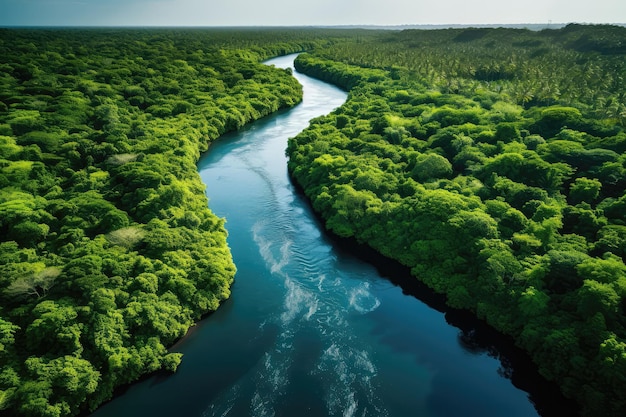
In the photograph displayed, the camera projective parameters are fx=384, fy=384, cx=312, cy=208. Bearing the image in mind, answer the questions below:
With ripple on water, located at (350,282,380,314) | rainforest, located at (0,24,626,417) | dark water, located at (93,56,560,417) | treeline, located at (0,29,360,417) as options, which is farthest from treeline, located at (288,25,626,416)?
treeline, located at (0,29,360,417)

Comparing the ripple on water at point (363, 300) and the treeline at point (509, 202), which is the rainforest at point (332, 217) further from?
the ripple on water at point (363, 300)

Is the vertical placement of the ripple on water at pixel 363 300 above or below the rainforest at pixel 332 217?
below

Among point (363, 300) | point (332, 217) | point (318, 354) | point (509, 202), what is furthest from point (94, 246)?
point (509, 202)

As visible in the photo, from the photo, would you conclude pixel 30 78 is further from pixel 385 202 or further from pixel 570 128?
pixel 570 128

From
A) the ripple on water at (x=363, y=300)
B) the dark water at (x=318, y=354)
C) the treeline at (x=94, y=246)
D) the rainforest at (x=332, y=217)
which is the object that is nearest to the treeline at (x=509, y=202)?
the rainforest at (x=332, y=217)

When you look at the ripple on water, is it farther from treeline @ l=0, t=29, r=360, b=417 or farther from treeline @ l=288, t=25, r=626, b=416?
treeline @ l=0, t=29, r=360, b=417

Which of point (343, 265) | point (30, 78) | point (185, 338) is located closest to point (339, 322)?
point (343, 265)
